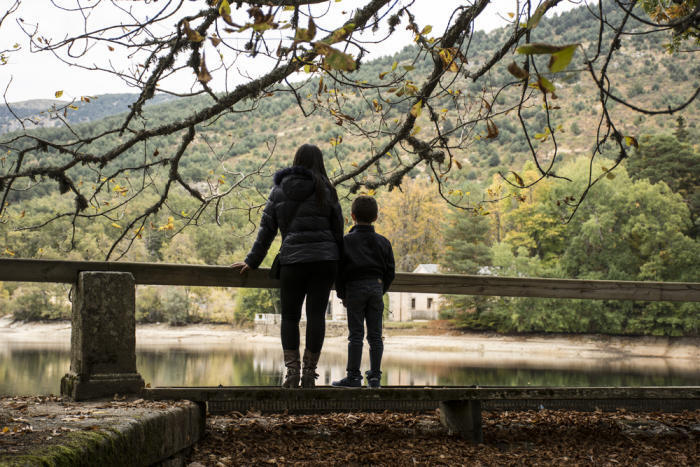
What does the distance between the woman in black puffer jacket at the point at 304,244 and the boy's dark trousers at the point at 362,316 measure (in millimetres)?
355

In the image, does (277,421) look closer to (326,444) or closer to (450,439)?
(326,444)

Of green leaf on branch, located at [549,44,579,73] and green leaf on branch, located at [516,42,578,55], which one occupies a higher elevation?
green leaf on branch, located at [516,42,578,55]

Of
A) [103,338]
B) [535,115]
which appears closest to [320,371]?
[103,338]

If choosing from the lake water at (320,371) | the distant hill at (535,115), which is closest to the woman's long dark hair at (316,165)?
the lake water at (320,371)

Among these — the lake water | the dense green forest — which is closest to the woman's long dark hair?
the lake water

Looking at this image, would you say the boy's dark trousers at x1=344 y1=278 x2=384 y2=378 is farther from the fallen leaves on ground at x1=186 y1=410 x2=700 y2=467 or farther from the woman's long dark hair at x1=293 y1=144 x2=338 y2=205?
the woman's long dark hair at x1=293 y1=144 x2=338 y2=205

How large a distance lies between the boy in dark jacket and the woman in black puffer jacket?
337mm

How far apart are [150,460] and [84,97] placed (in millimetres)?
4951

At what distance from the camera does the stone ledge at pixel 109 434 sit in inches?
85.4

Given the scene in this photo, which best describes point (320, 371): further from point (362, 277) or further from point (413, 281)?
point (362, 277)

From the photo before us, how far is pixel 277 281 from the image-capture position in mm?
4059

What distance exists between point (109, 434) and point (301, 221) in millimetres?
1647

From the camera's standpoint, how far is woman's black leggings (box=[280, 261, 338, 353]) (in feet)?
12.4

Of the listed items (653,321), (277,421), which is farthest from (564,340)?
(277,421)
